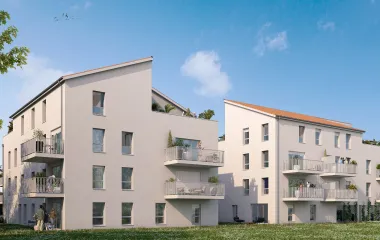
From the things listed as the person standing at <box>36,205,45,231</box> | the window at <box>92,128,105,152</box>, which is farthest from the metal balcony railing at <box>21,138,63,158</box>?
the person standing at <box>36,205,45,231</box>

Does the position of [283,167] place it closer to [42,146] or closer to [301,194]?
[301,194]

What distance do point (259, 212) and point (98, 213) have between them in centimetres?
1925

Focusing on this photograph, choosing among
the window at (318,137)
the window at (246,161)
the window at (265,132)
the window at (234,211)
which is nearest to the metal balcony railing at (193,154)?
the window at (265,132)

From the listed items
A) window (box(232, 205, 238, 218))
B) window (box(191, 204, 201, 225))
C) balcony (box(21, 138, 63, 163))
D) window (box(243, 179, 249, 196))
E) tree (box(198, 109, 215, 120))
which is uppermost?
tree (box(198, 109, 215, 120))

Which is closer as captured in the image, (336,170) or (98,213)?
(98,213)

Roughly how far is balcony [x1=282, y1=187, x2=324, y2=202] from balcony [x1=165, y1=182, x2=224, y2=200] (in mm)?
10303

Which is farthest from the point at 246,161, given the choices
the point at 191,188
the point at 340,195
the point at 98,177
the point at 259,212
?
the point at 98,177

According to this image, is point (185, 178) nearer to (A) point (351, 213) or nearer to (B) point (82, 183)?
(B) point (82, 183)

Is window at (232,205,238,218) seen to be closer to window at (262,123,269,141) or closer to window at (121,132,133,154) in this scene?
window at (262,123,269,141)

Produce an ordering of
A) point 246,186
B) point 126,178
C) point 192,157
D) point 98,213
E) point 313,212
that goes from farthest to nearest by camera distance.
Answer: point 246,186 < point 313,212 < point 192,157 < point 126,178 < point 98,213

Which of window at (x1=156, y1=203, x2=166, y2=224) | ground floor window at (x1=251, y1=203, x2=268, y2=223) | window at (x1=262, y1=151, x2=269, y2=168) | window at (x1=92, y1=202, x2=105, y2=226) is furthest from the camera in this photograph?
window at (x1=262, y1=151, x2=269, y2=168)

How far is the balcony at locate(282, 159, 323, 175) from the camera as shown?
162 ft

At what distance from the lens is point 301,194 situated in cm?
4872

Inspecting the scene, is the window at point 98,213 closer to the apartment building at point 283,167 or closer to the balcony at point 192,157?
the balcony at point 192,157
